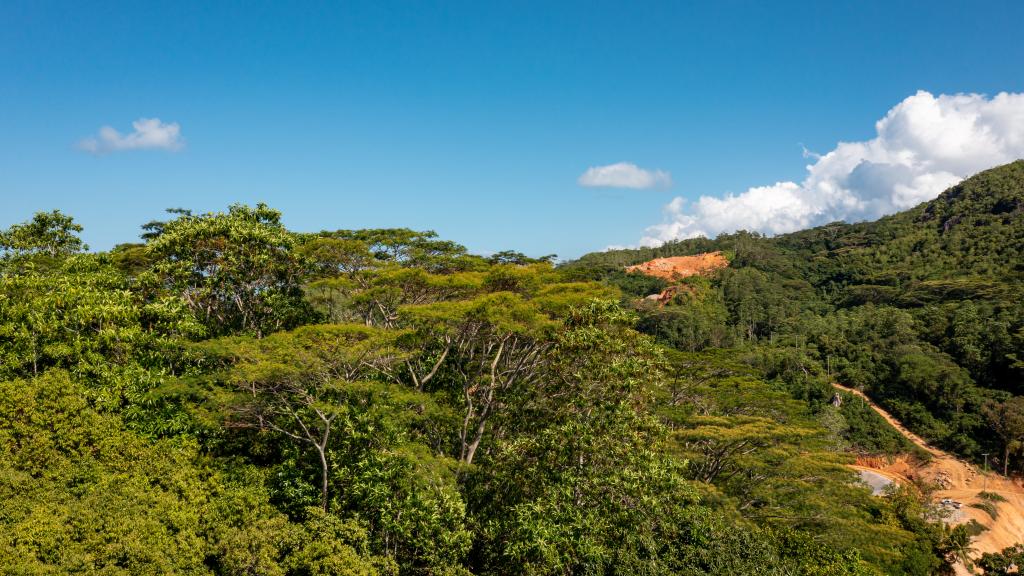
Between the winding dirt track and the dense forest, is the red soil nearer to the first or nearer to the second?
the winding dirt track

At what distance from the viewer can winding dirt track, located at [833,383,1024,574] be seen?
113 feet

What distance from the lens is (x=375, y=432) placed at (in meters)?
13.3

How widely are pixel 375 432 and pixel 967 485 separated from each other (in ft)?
161

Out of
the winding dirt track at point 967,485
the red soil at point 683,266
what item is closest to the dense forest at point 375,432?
the winding dirt track at point 967,485

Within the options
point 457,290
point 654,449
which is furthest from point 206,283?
point 654,449

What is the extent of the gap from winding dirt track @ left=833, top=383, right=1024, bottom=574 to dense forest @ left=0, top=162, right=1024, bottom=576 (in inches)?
348

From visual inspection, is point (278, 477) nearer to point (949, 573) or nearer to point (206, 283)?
point (206, 283)

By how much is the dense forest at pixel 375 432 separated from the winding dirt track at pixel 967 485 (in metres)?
8.85

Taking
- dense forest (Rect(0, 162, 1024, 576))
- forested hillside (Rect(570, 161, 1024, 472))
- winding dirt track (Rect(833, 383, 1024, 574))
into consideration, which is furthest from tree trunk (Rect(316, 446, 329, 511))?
winding dirt track (Rect(833, 383, 1024, 574))

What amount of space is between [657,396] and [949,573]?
18.8 m

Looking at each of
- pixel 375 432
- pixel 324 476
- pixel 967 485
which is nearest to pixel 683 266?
pixel 967 485

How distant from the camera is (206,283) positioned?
18.5 meters

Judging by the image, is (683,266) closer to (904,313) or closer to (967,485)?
(904,313)

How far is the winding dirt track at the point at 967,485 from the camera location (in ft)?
113
